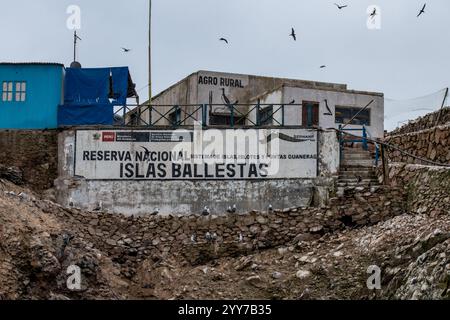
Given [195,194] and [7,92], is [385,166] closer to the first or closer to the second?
[195,194]

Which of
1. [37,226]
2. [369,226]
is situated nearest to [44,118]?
[37,226]

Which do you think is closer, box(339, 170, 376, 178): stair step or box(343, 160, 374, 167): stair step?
box(339, 170, 376, 178): stair step

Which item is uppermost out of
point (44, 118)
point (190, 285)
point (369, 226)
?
point (44, 118)

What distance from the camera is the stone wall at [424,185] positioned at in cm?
1552

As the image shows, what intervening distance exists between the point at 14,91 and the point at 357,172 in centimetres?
1170

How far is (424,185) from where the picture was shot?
1658 centimetres

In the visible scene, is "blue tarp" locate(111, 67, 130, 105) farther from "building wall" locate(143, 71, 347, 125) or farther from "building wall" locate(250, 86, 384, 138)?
"building wall" locate(250, 86, 384, 138)

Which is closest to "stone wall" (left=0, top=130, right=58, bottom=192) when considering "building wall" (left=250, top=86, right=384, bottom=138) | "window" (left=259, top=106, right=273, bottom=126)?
"window" (left=259, top=106, right=273, bottom=126)

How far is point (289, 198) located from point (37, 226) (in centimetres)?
739

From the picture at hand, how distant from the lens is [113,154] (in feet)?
62.0

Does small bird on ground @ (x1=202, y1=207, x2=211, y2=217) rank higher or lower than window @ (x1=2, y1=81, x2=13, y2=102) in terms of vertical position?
lower

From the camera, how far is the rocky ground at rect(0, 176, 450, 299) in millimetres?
13273

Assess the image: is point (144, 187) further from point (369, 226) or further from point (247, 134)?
point (369, 226)

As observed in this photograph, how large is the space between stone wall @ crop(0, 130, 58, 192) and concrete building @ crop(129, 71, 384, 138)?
3.91 meters
